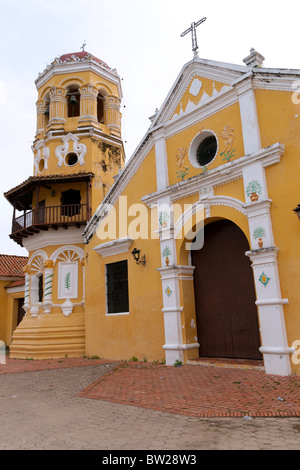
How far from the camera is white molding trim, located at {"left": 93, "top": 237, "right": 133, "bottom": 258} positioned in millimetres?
10584

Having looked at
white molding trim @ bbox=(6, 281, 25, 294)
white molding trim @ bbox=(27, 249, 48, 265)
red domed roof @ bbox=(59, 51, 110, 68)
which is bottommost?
white molding trim @ bbox=(6, 281, 25, 294)

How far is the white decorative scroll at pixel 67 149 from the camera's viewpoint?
616 inches

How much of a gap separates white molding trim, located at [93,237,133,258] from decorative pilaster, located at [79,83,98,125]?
7.11m

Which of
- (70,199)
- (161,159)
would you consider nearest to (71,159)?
(70,199)

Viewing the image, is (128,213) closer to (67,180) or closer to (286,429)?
(67,180)

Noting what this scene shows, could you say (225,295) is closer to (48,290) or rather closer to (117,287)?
(117,287)

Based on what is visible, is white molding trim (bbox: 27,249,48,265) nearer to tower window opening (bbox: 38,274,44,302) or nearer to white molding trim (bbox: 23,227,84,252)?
white molding trim (bbox: 23,227,84,252)

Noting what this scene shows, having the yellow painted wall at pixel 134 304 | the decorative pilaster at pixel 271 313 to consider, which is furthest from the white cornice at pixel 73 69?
the decorative pilaster at pixel 271 313

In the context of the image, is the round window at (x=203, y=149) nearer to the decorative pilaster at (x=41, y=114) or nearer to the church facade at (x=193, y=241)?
the church facade at (x=193, y=241)

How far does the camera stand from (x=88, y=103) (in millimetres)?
16234

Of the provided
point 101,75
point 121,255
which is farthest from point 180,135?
point 101,75

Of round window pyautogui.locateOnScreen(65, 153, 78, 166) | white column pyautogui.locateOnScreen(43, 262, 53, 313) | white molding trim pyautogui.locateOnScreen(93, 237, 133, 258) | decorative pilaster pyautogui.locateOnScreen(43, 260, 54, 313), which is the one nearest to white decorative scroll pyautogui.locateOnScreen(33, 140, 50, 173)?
round window pyautogui.locateOnScreen(65, 153, 78, 166)

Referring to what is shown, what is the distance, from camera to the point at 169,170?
32.3ft

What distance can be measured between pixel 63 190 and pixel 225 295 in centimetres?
908
